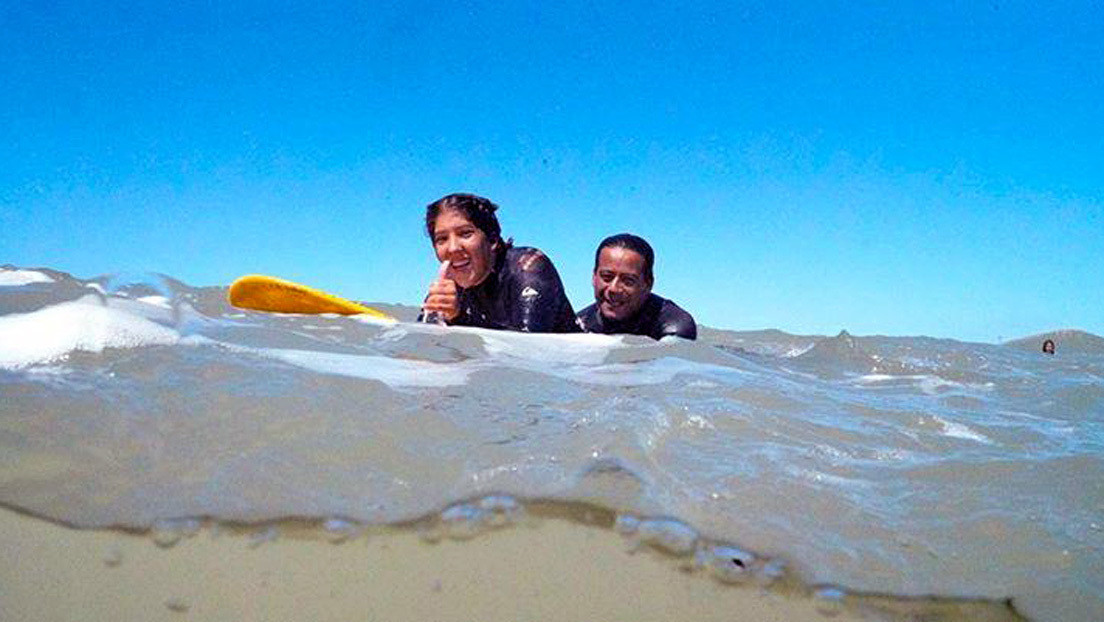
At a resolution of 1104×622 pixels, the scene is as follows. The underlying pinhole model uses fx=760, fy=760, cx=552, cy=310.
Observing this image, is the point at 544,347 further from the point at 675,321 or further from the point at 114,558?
the point at 114,558

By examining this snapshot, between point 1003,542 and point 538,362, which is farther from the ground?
point 538,362

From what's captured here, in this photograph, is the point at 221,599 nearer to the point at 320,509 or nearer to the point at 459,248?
the point at 320,509

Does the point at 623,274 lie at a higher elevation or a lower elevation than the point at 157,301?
higher

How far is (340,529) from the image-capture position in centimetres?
160

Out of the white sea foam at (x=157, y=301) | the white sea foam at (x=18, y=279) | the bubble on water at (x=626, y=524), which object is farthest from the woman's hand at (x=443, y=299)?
the bubble on water at (x=626, y=524)

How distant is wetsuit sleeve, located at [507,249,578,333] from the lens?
464cm

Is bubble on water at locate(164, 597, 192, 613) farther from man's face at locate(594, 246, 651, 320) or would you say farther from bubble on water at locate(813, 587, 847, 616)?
man's face at locate(594, 246, 651, 320)

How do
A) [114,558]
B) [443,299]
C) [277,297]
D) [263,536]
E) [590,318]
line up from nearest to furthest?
[114,558], [263,536], [443,299], [277,297], [590,318]

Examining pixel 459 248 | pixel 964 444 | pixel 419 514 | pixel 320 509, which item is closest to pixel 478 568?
pixel 419 514

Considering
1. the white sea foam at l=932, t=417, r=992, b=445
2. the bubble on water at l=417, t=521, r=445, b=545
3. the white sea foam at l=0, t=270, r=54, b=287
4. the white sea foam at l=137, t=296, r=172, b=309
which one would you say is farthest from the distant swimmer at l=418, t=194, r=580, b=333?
the bubble on water at l=417, t=521, r=445, b=545

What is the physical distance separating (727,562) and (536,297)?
3228mm

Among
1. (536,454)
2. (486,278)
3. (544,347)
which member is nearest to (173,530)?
(536,454)

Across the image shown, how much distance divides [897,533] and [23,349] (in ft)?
9.15

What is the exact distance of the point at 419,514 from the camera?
167 centimetres
